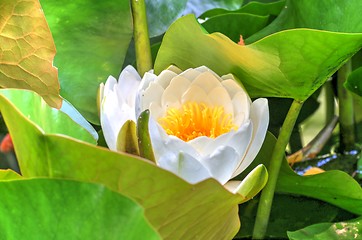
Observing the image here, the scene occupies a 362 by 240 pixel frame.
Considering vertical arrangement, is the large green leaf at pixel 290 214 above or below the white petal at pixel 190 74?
below

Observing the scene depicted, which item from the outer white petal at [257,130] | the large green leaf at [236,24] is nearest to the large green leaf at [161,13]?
the large green leaf at [236,24]

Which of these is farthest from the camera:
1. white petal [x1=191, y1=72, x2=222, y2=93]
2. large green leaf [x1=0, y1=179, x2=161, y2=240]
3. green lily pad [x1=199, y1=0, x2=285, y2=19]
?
green lily pad [x1=199, y1=0, x2=285, y2=19]

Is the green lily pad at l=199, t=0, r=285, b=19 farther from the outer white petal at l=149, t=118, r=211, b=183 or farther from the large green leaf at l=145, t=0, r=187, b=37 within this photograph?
the outer white petal at l=149, t=118, r=211, b=183

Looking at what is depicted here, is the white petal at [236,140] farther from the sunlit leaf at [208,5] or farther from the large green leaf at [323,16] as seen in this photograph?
the sunlit leaf at [208,5]

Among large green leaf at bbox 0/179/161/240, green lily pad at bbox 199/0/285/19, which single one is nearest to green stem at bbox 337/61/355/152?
green lily pad at bbox 199/0/285/19

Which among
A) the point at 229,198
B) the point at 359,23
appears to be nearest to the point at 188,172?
the point at 229,198

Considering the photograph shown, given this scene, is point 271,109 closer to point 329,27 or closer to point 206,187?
point 329,27
